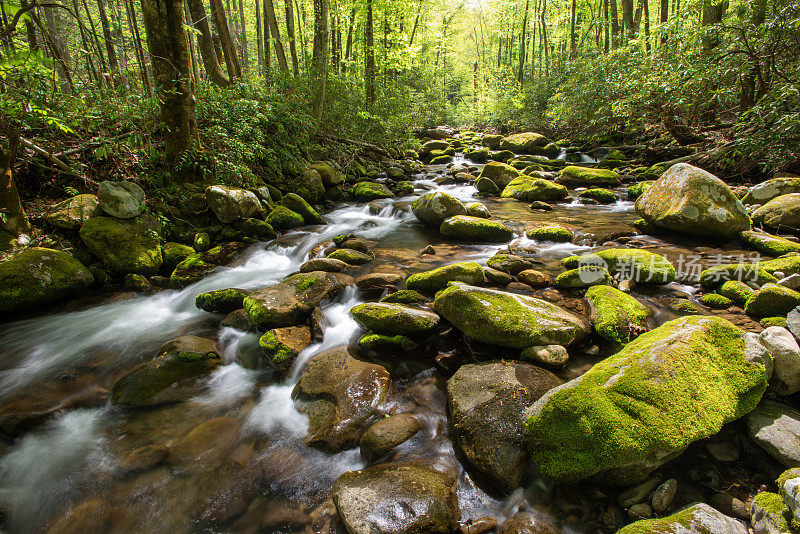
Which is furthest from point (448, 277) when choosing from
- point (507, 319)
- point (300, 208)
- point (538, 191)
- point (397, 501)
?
point (538, 191)

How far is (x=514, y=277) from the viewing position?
5605mm

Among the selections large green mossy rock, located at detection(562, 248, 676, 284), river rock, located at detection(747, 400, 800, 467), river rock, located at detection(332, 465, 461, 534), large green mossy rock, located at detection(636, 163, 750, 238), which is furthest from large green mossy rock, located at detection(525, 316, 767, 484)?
large green mossy rock, located at detection(636, 163, 750, 238)

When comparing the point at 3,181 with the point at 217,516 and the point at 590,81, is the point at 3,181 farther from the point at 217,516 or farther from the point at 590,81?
the point at 590,81

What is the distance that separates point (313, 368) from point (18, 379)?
347 centimetres

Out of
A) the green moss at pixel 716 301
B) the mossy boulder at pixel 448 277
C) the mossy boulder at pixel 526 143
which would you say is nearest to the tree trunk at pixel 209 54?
the mossy boulder at pixel 448 277

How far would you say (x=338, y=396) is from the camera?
12.0ft

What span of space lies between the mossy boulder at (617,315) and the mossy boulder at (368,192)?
834cm

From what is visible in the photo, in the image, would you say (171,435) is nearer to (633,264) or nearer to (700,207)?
(633,264)

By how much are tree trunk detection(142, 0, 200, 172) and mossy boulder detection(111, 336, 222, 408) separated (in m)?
4.70

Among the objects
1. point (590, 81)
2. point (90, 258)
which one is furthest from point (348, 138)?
point (590, 81)

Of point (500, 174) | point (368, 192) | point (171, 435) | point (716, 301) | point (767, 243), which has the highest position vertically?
point (500, 174)

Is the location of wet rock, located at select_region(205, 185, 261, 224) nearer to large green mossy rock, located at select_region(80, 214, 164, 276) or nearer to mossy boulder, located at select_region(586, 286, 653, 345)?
large green mossy rock, located at select_region(80, 214, 164, 276)

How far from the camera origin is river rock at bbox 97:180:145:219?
20.4 ft

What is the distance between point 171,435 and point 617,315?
491 cm
